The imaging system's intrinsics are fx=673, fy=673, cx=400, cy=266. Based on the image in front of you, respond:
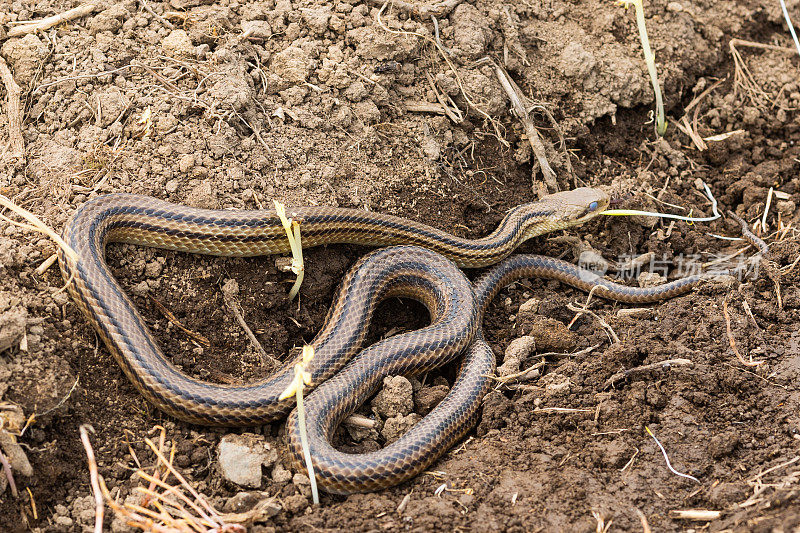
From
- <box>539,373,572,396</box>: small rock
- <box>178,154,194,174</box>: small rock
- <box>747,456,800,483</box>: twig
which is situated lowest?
<box>539,373,572,396</box>: small rock

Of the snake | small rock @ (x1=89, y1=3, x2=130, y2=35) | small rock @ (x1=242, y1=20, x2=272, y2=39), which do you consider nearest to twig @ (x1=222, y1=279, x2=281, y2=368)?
the snake

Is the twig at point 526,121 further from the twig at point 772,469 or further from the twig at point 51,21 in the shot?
the twig at point 51,21

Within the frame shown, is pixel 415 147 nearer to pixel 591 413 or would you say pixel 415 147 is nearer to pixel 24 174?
pixel 591 413

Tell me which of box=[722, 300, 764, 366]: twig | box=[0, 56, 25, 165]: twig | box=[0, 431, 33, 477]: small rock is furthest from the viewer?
box=[0, 56, 25, 165]: twig

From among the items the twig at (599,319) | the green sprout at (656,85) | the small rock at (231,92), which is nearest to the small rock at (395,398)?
the twig at (599,319)

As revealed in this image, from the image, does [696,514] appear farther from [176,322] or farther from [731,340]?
[176,322]

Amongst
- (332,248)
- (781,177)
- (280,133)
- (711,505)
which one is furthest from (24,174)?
(781,177)

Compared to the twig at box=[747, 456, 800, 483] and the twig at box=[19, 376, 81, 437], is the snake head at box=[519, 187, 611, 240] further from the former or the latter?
the twig at box=[19, 376, 81, 437]
